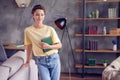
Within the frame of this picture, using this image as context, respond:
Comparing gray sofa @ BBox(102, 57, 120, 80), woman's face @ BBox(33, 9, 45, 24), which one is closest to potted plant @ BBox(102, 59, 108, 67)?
gray sofa @ BBox(102, 57, 120, 80)

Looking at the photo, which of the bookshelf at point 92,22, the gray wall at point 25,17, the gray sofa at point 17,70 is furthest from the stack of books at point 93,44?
the gray sofa at point 17,70

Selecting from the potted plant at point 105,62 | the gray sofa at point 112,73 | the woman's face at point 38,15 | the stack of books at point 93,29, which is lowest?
the potted plant at point 105,62

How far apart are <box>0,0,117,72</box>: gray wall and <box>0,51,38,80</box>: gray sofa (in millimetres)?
1984

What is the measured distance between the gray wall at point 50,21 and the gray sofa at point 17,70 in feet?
6.51

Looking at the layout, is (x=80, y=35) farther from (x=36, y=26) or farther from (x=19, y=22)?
(x=36, y=26)

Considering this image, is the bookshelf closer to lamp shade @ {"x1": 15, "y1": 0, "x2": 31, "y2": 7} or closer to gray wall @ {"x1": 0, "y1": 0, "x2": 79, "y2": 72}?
gray wall @ {"x1": 0, "y1": 0, "x2": 79, "y2": 72}

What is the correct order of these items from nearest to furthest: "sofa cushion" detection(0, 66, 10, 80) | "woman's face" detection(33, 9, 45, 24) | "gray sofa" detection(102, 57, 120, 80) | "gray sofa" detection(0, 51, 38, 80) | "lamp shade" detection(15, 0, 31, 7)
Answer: "sofa cushion" detection(0, 66, 10, 80) < "gray sofa" detection(0, 51, 38, 80) < "woman's face" detection(33, 9, 45, 24) < "gray sofa" detection(102, 57, 120, 80) < "lamp shade" detection(15, 0, 31, 7)

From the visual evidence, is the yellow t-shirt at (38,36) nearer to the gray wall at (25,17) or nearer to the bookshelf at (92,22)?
the bookshelf at (92,22)

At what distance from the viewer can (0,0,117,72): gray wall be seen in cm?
537

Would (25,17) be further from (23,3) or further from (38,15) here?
(38,15)

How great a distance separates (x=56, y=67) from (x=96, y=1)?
8.20ft

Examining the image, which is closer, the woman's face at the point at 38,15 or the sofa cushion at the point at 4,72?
the sofa cushion at the point at 4,72

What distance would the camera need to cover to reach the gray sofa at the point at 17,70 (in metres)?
2.57

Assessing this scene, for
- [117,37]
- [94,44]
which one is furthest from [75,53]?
[117,37]
